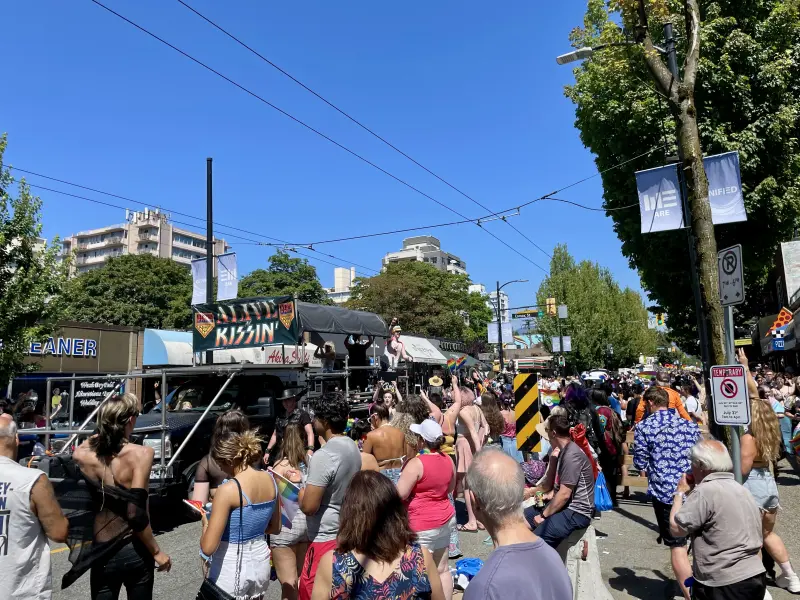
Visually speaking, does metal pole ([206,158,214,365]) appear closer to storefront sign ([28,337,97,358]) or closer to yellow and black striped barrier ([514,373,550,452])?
yellow and black striped barrier ([514,373,550,452])

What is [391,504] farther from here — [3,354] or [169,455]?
[3,354]

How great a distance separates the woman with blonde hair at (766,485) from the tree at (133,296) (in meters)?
43.2

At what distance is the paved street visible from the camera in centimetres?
557

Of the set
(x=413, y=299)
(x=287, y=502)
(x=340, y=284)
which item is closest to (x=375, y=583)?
(x=287, y=502)

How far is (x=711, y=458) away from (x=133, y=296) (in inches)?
1852

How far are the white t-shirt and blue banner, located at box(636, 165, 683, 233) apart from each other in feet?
22.1

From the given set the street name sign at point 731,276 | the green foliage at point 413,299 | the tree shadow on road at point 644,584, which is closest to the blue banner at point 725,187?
the street name sign at point 731,276

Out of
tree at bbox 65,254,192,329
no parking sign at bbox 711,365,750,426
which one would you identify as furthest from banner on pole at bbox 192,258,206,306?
tree at bbox 65,254,192,329

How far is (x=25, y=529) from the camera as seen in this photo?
3096 mm

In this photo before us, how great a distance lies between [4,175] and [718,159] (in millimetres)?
14698

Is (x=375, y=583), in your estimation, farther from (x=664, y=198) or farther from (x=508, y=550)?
(x=664, y=198)

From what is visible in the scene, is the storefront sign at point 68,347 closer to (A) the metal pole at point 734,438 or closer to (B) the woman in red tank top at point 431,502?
(B) the woman in red tank top at point 431,502

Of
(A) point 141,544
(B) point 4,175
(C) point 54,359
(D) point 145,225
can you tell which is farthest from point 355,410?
(D) point 145,225

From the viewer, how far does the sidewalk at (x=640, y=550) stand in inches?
219
